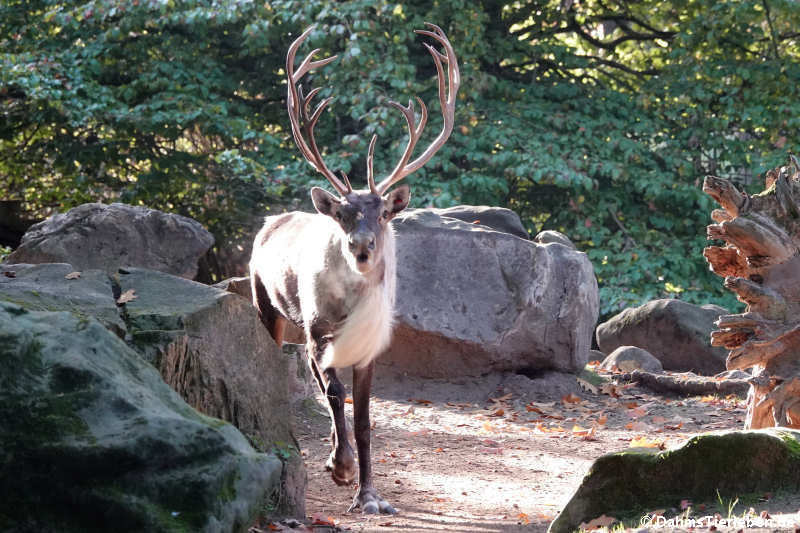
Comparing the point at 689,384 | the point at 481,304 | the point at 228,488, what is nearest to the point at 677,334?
the point at 689,384

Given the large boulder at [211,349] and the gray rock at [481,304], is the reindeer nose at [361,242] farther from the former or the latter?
the gray rock at [481,304]

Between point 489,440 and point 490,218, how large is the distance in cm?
337

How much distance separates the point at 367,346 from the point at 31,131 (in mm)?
9115

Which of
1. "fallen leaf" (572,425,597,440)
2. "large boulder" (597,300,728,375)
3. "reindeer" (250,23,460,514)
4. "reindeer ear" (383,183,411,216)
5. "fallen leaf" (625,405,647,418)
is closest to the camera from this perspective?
"reindeer" (250,23,460,514)

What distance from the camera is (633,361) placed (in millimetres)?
9734

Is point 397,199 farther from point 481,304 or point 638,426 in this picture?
point 481,304

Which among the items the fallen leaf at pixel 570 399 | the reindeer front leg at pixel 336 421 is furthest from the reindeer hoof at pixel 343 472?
the fallen leaf at pixel 570 399

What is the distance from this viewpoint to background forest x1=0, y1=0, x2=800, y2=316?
452 inches

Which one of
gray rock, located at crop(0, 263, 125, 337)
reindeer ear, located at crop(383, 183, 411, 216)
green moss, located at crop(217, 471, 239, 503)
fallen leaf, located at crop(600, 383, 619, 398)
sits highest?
reindeer ear, located at crop(383, 183, 411, 216)

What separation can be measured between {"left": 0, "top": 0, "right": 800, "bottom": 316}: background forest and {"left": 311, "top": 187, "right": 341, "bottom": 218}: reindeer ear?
582 cm

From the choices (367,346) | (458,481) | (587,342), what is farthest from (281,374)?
(587,342)

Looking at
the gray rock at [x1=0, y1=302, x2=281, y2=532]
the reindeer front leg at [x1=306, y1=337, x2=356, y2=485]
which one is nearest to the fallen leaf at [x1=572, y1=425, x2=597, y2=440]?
the reindeer front leg at [x1=306, y1=337, x2=356, y2=485]

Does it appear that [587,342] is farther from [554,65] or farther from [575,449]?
[554,65]

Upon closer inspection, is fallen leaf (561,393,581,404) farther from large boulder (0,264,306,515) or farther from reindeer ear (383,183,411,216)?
large boulder (0,264,306,515)
